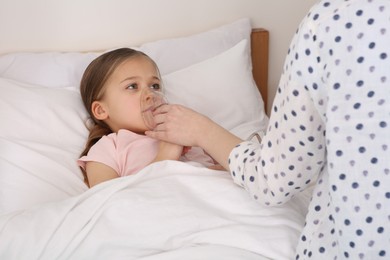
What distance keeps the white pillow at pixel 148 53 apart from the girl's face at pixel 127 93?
0.22m

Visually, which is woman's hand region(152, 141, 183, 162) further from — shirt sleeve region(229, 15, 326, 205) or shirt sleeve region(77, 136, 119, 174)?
shirt sleeve region(229, 15, 326, 205)

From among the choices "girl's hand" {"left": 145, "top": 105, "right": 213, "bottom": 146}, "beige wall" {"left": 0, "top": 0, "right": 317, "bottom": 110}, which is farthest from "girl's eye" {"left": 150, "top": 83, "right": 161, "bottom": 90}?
"beige wall" {"left": 0, "top": 0, "right": 317, "bottom": 110}

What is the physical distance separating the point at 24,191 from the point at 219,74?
771 mm

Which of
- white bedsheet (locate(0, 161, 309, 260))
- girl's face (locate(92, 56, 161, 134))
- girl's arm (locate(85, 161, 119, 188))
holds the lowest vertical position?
girl's arm (locate(85, 161, 119, 188))

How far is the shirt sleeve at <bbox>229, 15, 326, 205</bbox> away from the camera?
689 mm

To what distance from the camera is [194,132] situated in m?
1.07

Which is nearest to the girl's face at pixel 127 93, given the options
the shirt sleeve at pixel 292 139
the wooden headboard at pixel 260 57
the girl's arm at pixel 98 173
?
the girl's arm at pixel 98 173

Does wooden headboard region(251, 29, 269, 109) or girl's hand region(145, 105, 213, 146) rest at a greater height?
girl's hand region(145, 105, 213, 146)

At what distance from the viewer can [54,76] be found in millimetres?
1514

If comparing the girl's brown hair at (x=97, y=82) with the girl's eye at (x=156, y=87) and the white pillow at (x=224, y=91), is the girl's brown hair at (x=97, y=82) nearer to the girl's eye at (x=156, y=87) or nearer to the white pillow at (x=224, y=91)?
the girl's eye at (x=156, y=87)

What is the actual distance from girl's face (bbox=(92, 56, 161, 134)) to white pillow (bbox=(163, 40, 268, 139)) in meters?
0.19

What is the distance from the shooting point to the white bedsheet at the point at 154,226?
89 cm

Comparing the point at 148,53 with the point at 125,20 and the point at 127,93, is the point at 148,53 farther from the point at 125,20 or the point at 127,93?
the point at 127,93

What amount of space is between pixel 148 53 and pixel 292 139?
100cm
